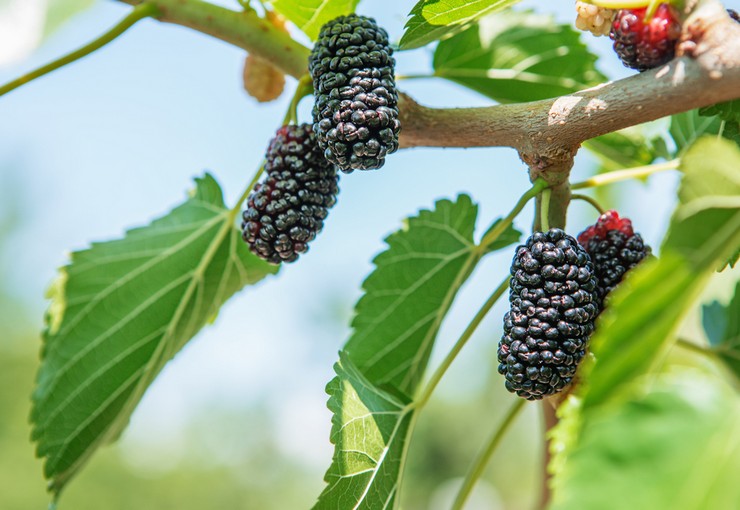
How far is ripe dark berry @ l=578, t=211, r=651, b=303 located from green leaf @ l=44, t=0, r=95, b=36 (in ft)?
3.16

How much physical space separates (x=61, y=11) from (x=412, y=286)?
0.79 meters

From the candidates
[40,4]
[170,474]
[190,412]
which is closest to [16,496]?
[170,474]

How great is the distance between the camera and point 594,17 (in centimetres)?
83

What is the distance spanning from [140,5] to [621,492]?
87 centimetres

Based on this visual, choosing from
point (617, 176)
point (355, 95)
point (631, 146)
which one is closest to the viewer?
point (355, 95)

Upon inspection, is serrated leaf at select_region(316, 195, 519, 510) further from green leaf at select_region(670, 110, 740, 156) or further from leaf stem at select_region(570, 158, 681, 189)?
green leaf at select_region(670, 110, 740, 156)

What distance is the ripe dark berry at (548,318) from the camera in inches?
29.1

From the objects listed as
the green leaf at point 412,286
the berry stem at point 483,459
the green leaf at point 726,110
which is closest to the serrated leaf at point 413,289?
the green leaf at point 412,286

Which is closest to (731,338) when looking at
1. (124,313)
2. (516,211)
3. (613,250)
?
(613,250)

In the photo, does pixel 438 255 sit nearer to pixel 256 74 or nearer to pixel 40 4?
pixel 256 74

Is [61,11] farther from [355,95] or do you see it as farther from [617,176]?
[617,176]

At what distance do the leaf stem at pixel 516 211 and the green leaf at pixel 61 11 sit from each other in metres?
0.82

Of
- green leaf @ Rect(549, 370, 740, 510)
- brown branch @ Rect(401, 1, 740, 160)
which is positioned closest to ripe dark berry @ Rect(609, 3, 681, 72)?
brown branch @ Rect(401, 1, 740, 160)

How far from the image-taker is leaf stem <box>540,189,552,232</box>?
2.73 feet
